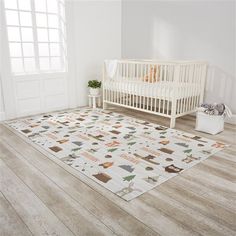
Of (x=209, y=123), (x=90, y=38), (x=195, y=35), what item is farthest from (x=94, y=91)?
(x=209, y=123)

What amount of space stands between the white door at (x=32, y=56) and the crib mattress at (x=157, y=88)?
106 centimetres

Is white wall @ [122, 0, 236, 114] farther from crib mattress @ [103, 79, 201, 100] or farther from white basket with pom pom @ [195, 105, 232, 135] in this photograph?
white basket with pom pom @ [195, 105, 232, 135]

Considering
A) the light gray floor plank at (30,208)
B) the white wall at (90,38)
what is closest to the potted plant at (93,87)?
the white wall at (90,38)

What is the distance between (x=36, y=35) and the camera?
3.81 m

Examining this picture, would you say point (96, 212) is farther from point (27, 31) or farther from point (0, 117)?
point (27, 31)

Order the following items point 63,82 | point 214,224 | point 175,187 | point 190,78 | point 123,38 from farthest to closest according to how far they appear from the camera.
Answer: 1. point 123,38
2. point 63,82
3. point 190,78
4. point 175,187
5. point 214,224

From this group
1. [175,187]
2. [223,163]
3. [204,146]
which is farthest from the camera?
[204,146]

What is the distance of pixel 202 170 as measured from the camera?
2.19 meters

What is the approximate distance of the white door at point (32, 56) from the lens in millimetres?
3539

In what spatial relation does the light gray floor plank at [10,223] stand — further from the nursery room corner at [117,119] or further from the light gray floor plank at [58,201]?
the light gray floor plank at [58,201]

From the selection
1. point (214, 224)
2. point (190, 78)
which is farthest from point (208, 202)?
point (190, 78)

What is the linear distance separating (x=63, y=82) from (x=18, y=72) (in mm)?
767

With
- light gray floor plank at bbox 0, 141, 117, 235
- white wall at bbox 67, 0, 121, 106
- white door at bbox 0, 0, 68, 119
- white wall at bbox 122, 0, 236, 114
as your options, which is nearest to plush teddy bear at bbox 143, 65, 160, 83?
white wall at bbox 122, 0, 236, 114

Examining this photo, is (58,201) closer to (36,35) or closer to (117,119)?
(117,119)
